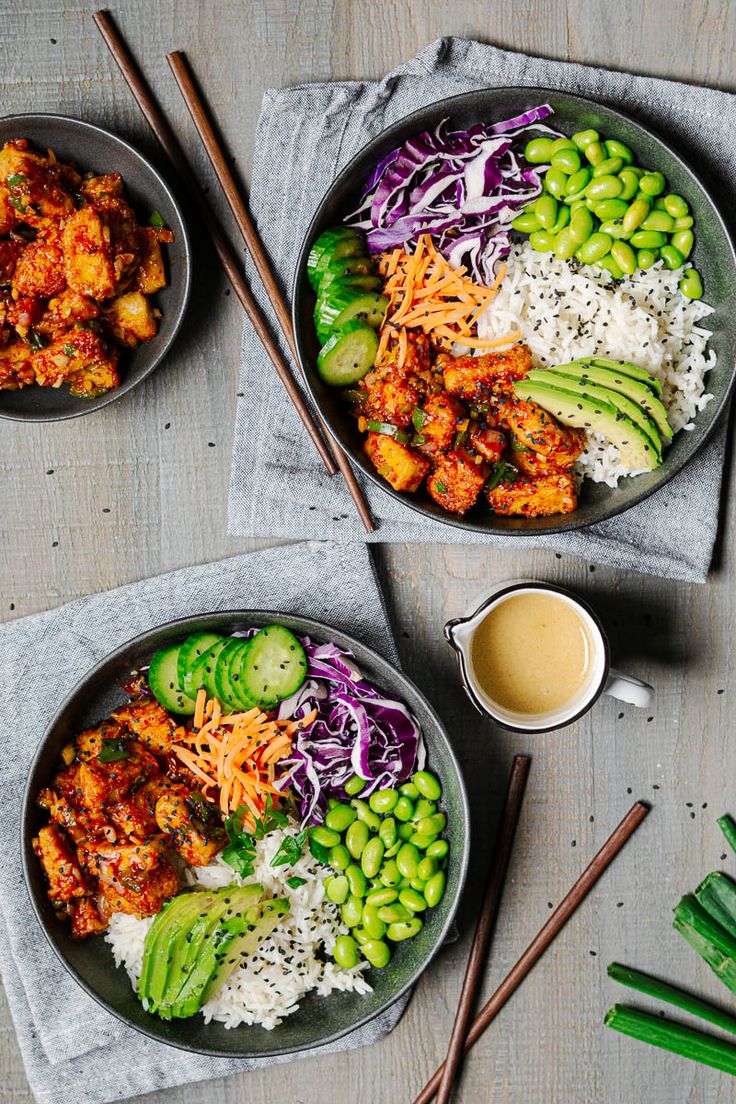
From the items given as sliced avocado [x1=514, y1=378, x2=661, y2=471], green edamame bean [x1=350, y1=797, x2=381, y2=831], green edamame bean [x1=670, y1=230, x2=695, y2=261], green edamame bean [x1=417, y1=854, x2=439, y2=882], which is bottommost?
green edamame bean [x1=417, y1=854, x2=439, y2=882]

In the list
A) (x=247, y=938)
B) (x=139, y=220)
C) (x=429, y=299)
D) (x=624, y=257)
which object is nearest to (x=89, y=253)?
(x=139, y=220)

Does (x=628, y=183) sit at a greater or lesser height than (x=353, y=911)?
greater

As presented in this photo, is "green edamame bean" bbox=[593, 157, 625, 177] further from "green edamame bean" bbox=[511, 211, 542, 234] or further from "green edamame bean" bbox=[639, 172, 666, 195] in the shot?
"green edamame bean" bbox=[511, 211, 542, 234]

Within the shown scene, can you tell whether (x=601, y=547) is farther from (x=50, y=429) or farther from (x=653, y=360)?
(x=50, y=429)

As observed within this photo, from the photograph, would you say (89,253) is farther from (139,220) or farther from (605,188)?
(605,188)

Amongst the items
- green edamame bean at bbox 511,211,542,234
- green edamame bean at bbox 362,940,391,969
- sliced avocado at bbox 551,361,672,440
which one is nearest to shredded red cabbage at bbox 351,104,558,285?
green edamame bean at bbox 511,211,542,234
